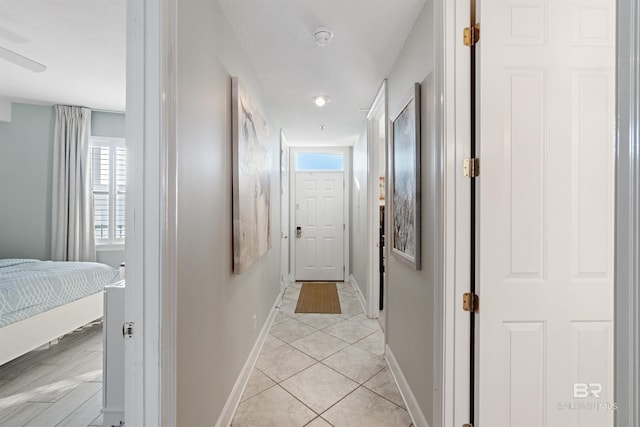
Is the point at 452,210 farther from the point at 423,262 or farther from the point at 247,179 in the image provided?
the point at 247,179

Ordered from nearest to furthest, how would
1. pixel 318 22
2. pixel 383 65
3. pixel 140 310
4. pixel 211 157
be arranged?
pixel 140 310 < pixel 211 157 < pixel 318 22 < pixel 383 65

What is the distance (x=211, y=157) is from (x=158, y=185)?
551mm

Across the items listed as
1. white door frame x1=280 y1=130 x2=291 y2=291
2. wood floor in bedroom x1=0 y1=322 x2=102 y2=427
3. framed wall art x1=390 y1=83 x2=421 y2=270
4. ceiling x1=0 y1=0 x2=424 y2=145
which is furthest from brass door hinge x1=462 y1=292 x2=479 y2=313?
white door frame x1=280 y1=130 x2=291 y2=291

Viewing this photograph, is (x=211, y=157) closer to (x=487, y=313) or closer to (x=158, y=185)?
(x=158, y=185)

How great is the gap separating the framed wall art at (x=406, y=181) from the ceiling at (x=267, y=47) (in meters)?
0.49

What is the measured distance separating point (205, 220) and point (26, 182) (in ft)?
12.8

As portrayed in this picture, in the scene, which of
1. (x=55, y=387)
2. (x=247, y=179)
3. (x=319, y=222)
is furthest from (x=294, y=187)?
(x=55, y=387)

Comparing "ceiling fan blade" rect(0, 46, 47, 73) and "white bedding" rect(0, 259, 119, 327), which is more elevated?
"ceiling fan blade" rect(0, 46, 47, 73)

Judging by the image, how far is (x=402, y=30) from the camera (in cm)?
188

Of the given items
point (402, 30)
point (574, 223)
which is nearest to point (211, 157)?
point (402, 30)

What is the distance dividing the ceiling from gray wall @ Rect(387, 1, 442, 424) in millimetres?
200

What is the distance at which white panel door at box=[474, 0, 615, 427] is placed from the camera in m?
1.26

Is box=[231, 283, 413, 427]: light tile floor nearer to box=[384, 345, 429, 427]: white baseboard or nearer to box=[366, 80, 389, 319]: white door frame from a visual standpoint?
box=[384, 345, 429, 427]: white baseboard

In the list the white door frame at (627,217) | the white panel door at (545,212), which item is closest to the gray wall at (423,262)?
the white panel door at (545,212)
